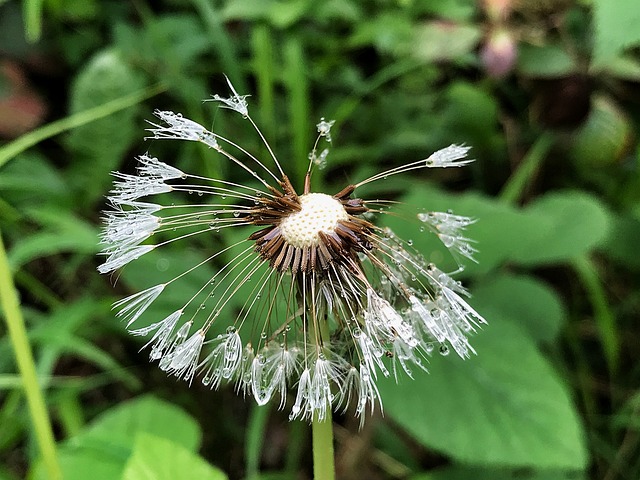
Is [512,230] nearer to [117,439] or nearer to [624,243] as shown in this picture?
[624,243]

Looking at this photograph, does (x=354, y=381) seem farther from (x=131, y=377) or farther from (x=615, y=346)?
(x=615, y=346)

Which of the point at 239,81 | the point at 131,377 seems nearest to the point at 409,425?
the point at 131,377

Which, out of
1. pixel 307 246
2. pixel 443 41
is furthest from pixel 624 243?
pixel 307 246

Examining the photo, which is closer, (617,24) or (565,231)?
(617,24)

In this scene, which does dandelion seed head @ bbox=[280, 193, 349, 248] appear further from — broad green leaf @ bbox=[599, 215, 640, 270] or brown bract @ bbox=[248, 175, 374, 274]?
broad green leaf @ bbox=[599, 215, 640, 270]

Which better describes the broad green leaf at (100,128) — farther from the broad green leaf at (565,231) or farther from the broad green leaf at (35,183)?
the broad green leaf at (565,231)

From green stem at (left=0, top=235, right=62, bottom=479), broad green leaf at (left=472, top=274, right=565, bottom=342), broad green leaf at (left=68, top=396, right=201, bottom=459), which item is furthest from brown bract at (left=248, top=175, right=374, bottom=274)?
broad green leaf at (left=472, top=274, right=565, bottom=342)

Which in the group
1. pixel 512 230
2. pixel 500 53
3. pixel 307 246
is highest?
pixel 500 53
